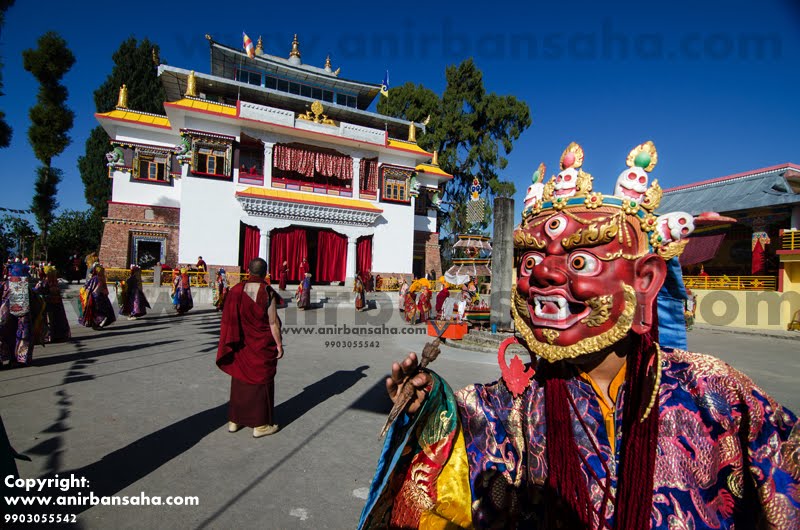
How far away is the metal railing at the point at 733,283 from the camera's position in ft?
53.9

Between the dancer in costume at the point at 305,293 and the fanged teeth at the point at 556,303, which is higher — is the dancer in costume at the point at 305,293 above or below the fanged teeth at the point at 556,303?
below

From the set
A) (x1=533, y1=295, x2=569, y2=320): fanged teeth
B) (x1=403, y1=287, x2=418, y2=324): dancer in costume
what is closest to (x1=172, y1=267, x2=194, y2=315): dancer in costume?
(x1=403, y1=287, x2=418, y2=324): dancer in costume

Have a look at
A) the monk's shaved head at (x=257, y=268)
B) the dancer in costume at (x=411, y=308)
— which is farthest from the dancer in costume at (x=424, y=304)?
the monk's shaved head at (x=257, y=268)

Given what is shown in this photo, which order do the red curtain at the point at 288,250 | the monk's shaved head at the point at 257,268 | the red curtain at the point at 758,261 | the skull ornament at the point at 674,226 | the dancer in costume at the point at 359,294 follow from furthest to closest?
the red curtain at the point at 288,250 → the red curtain at the point at 758,261 → the dancer in costume at the point at 359,294 → the monk's shaved head at the point at 257,268 → the skull ornament at the point at 674,226

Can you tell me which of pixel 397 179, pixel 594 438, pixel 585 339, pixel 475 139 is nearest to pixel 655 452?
pixel 594 438

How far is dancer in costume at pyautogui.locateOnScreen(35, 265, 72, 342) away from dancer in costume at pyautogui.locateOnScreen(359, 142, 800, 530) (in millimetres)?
9288

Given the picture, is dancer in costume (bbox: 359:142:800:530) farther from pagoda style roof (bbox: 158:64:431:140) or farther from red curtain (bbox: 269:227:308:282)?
pagoda style roof (bbox: 158:64:431:140)

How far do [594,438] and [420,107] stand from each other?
105 ft

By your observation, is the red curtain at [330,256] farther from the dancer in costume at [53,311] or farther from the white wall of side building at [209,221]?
the dancer in costume at [53,311]

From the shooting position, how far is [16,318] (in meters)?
6.35

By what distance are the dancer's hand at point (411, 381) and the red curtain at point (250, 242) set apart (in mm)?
19868

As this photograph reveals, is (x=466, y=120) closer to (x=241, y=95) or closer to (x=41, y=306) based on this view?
(x=241, y=95)

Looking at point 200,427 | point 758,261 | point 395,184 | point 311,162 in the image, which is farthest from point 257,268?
point 758,261

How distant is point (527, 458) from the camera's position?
156 cm
